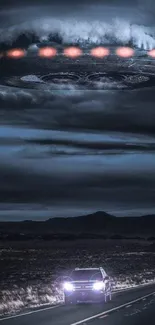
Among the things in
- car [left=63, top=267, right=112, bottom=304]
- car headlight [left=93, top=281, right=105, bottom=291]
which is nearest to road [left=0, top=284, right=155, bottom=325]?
car [left=63, top=267, right=112, bottom=304]

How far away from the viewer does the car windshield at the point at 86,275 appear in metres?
29.6

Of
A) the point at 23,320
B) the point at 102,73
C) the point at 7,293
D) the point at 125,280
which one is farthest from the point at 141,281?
the point at 23,320

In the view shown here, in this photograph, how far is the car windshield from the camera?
29609mm

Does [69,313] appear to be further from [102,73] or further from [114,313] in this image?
[102,73]

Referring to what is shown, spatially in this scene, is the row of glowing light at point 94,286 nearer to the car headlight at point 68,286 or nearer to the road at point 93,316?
the car headlight at point 68,286

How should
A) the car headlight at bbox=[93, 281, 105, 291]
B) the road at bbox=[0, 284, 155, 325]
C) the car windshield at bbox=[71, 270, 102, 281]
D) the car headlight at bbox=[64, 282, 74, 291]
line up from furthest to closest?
the car windshield at bbox=[71, 270, 102, 281] → the car headlight at bbox=[93, 281, 105, 291] → the car headlight at bbox=[64, 282, 74, 291] → the road at bbox=[0, 284, 155, 325]

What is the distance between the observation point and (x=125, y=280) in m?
55.8

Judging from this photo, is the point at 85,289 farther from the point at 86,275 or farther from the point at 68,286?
the point at 86,275

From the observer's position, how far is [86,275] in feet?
98.6

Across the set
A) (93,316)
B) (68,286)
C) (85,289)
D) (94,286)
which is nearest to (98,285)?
(94,286)

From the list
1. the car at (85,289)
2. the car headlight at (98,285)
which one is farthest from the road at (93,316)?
the car headlight at (98,285)

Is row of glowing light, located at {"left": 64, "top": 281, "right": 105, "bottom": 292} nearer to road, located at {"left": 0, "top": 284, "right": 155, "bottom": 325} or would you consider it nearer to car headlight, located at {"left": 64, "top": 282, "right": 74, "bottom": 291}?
car headlight, located at {"left": 64, "top": 282, "right": 74, "bottom": 291}

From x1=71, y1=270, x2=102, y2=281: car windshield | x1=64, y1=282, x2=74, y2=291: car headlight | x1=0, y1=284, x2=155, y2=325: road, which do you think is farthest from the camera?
x1=71, y1=270, x2=102, y2=281: car windshield

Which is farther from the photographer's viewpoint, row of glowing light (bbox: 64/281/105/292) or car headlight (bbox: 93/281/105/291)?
car headlight (bbox: 93/281/105/291)
